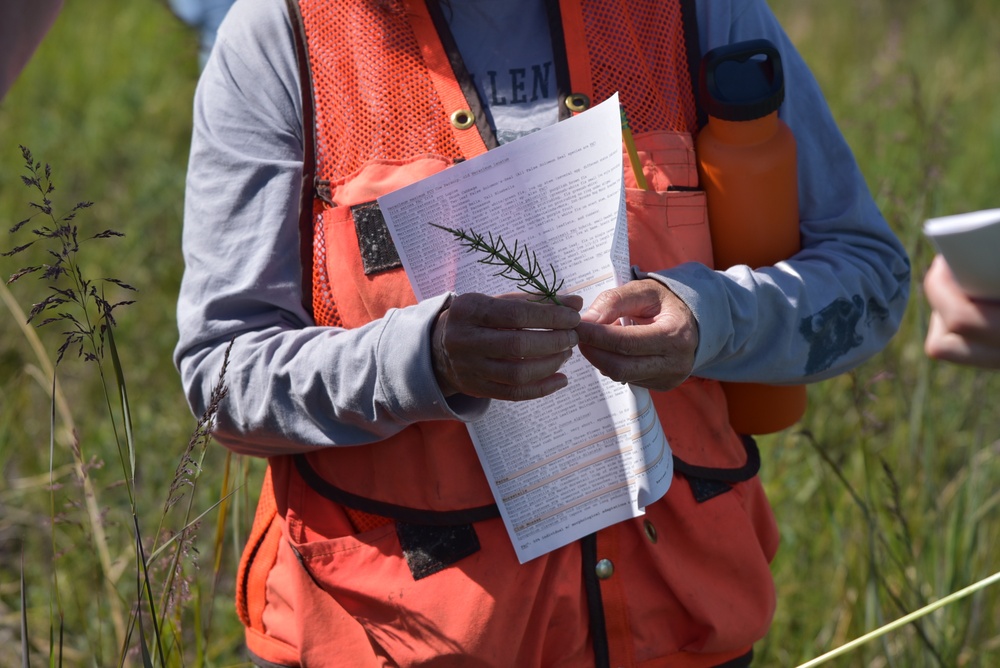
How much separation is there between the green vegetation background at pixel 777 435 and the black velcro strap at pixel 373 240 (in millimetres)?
507

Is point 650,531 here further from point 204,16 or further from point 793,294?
point 204,16

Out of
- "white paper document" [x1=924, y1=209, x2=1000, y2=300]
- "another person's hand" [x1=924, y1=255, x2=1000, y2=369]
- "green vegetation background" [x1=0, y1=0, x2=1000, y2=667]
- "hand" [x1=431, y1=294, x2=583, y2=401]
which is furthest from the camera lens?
"green vegetation background" [x1=0, y1=0, x2=1000, y2=667]

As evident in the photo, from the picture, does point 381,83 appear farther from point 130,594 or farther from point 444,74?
point 130,594

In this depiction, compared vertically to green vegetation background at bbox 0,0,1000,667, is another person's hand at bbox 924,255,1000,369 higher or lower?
higher

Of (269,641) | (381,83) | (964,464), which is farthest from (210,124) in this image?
(964,464)

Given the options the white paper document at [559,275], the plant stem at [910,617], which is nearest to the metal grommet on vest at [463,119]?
the white paper document at [559,275]

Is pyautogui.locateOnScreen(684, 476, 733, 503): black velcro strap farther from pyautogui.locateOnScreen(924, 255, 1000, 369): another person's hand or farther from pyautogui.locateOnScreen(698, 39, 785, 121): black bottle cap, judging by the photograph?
pyautogui.locateOnScreen(698, 39, 785, 121): black bottle cap

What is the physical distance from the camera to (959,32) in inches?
260

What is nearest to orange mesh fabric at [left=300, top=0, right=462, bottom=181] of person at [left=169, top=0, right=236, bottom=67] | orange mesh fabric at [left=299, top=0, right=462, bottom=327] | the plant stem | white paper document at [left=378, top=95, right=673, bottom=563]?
orange mesh fabric at [left=299, top=0, right=462, bottom=327]

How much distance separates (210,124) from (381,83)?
11.3 inches

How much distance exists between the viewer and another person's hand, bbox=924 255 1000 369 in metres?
1.27

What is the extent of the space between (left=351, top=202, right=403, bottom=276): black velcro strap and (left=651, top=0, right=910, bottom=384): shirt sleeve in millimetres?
401

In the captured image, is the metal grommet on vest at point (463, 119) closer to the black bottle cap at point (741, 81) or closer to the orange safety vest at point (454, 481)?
the orange safety vest at point (454, 481)

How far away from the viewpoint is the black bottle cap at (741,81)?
1.60m
